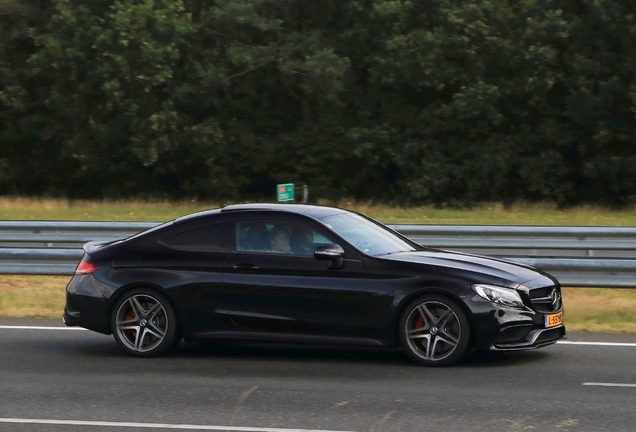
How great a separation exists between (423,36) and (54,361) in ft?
94.6

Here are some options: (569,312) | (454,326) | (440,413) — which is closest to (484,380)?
(454,326)

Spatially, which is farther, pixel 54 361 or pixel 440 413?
pixel 54 361

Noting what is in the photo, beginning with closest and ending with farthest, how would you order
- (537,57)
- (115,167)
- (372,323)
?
1. (372,323)
2. (537,57)
3. (115,167)

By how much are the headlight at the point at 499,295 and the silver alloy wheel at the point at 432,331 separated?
0.29 meters

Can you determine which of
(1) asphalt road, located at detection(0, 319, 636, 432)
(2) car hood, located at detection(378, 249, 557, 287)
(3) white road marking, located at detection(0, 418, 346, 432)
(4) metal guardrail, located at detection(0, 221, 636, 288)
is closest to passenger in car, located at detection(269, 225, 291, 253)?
→ (2) car hood, located at detection(378, 249, 557, 287)

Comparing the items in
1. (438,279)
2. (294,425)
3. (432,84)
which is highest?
(432,84)

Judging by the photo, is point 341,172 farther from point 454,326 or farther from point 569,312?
point 454,326

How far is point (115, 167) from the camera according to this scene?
40250mm

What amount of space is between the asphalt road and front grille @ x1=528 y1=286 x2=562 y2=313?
0.48 m

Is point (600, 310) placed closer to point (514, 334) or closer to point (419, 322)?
point (514, 334)

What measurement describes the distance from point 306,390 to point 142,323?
2190mm

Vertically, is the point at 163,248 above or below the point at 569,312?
above

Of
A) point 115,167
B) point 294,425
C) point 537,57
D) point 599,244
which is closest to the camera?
point 294,425

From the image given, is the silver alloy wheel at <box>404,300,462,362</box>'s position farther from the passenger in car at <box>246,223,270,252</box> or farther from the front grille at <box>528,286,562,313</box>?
the passenger in car at <box>246,223,270,252</box>
